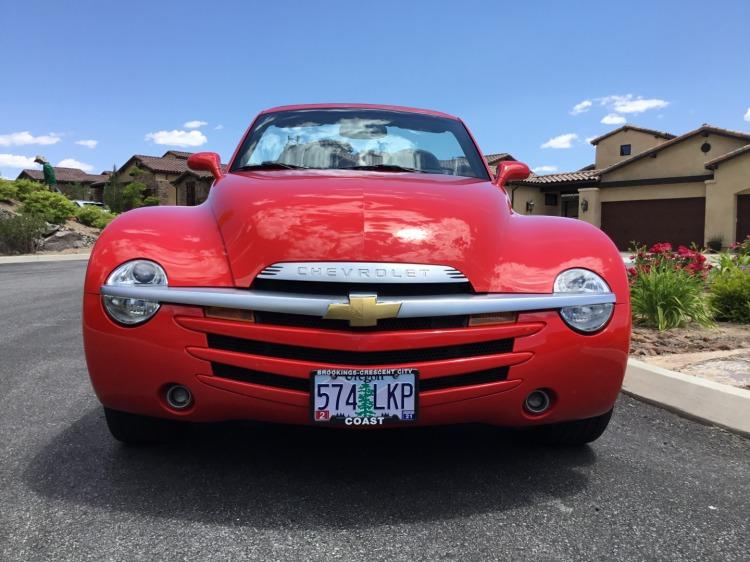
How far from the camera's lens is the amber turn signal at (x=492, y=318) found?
2145 millimetres

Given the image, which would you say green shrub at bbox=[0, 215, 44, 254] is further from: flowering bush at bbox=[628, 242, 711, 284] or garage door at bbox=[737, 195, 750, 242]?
garage door at bbox=[737, 195, 750, 242]

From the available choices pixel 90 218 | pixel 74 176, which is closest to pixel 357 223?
pixel 90 218

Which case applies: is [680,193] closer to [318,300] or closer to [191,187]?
[318,300]

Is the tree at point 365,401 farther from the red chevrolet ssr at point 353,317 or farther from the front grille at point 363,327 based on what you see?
the front grille at point 363,327

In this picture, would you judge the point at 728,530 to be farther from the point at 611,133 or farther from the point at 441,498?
the point at 611,133

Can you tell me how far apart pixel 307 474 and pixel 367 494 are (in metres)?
0.30

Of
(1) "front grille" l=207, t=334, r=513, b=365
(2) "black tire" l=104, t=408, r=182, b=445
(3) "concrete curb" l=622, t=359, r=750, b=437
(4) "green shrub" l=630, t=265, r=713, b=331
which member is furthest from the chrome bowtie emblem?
(4) "green shrub" l=630, t=265, r=713, b=331

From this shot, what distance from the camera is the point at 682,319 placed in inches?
220

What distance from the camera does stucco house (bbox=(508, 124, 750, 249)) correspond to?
2314 centimetres

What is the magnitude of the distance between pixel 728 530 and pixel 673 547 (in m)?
0.28

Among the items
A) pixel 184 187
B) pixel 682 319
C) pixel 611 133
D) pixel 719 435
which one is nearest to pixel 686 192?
pixel 611 133

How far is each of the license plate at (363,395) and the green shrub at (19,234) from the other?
2227cm

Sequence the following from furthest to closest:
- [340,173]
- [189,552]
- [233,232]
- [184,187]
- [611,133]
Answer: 1. [184,187]
2. [611,133]
3. [340,173]
4. [233,232]
5. [189,552]

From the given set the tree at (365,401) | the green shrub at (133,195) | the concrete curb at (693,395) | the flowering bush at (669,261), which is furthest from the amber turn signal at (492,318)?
the green shrub at (133,195)
